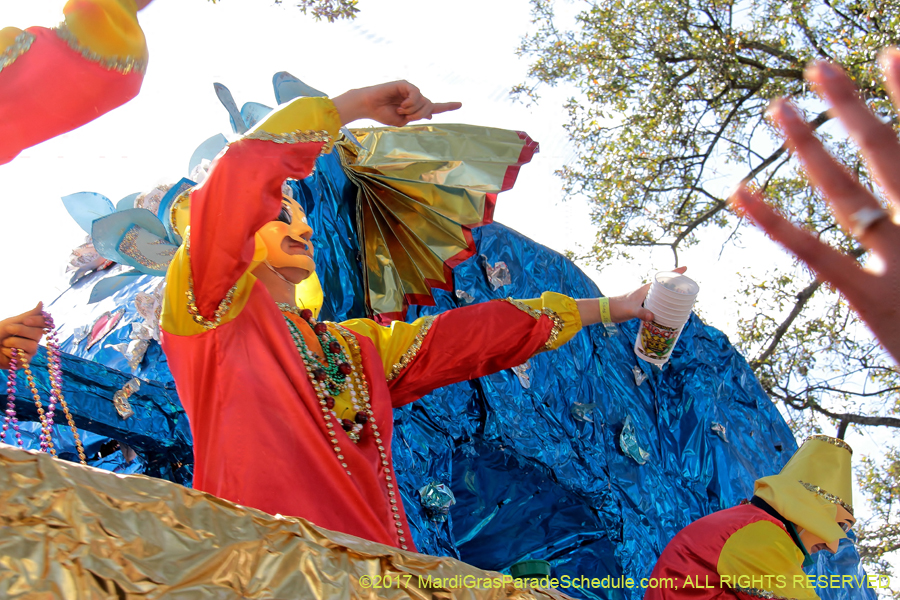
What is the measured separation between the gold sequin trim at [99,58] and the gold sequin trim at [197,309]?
655mm

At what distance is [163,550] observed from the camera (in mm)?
1250

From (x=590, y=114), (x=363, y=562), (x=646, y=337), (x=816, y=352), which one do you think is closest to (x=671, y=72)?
(x=590, y=114)

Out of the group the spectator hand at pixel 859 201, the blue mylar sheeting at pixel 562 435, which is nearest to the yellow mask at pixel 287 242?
the blue mylar sheeting at pixel 562 435

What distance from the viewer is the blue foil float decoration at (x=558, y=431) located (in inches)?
119

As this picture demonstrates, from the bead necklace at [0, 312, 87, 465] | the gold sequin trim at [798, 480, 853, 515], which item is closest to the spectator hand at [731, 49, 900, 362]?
the bead necklace at [0, 312, 87, 465]

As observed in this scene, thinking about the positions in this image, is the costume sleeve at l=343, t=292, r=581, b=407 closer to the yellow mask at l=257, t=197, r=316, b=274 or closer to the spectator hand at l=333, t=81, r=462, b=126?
the yellow mask at l=257, t=197, r=316, b=274

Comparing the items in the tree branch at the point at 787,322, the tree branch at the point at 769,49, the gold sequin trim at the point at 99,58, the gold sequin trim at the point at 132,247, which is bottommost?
the gold sequin trim at the point at 99,58

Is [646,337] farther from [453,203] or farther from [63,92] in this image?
[63,92]

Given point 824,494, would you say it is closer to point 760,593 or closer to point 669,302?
point 760,593

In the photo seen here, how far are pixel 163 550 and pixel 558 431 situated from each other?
7.39ft

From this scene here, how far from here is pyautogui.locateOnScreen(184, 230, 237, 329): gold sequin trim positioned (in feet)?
6.39

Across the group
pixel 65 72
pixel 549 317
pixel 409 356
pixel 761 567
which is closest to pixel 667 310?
pixel 549 317

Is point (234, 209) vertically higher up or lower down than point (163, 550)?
higher up

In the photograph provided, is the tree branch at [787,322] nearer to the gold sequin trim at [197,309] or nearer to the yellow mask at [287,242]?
the yellow mask at [287,242]
